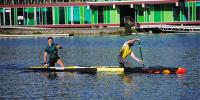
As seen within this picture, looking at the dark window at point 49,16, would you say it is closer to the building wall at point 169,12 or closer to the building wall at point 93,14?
the building wall at point 93,14

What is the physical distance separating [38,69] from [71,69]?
254cm

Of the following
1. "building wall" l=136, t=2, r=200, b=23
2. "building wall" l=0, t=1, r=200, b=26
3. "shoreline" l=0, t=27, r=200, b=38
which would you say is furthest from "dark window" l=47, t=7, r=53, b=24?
"building wall" l=136, t=2, r=200, b=23

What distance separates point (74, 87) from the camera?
3478cm

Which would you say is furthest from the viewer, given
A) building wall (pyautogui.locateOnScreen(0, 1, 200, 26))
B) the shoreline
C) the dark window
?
the dark window

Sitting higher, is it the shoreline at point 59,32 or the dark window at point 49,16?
the dark window at point 49,16

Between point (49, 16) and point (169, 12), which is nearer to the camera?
point (169, 12)

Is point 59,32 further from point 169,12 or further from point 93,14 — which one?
point 169,12

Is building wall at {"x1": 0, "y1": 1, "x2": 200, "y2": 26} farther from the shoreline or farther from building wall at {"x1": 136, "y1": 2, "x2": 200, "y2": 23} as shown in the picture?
the shoreline

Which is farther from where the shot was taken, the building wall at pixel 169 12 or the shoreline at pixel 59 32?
the building wall at pixel 169 12

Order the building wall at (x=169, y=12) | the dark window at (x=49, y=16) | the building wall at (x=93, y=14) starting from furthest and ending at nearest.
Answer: the dark window at (x=49, y=16)
the building wall at (x=93, y=14)
the building wall at (x=169, y=12)

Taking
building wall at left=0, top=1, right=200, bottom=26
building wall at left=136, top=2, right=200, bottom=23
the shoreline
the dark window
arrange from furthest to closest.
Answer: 1. the dark window
2. building wall at left=0, top=1, right=200, bottom=26
3. building wall at left=136, top=2, right=200, bottom=23
4. the shoreline

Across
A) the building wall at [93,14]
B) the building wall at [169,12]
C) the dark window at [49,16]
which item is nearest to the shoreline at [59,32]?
the building wall at [169,12]

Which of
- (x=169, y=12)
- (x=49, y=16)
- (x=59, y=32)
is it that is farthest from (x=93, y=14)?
(x=169, y=12)

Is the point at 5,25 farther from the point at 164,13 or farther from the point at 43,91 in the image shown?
the point at 43,91
